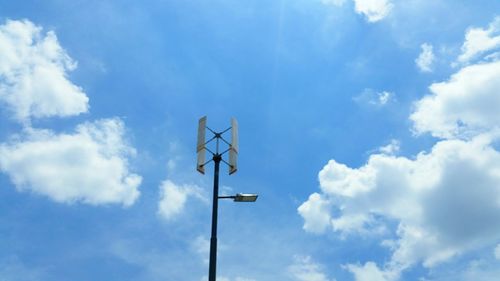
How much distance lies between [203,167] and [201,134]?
1.52m

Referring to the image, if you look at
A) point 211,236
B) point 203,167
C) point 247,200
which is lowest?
point 211,236

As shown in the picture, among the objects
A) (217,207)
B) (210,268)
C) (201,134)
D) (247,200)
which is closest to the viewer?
(210,268)

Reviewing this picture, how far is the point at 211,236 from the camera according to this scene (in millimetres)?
17016

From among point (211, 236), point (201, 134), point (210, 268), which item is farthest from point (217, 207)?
point (201, 134)

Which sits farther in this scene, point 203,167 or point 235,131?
point 235,131

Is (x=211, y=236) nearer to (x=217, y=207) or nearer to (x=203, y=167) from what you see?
(x=217, y=207)

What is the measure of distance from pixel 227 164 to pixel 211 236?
10.4 ft

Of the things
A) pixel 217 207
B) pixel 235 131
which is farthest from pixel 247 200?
pixel 235 131

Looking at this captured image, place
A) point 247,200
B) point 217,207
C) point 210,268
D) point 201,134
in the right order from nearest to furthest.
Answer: point 210,268, point 217,207, point 247,200, point 201,134

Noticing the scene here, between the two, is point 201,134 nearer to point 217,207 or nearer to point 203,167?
point 203,167

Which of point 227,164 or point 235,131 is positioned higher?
point 235,131

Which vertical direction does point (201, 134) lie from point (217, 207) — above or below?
above

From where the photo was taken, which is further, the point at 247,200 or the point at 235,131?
the point at 235,131

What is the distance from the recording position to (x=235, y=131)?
20.3 meters
